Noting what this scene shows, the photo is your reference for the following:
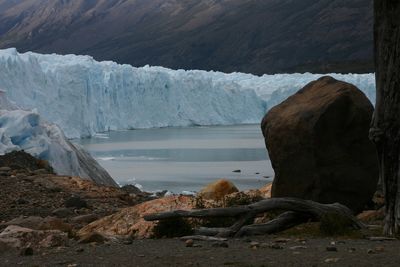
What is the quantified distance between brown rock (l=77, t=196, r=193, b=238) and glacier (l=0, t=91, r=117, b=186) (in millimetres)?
9742

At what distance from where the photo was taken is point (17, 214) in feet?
35.7

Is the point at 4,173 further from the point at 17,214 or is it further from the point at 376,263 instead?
the point at 376,263

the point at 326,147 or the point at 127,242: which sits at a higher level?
the point at 326,147

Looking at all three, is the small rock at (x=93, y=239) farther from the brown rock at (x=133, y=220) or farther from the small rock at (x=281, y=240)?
the small rock at (x=281, y=240)

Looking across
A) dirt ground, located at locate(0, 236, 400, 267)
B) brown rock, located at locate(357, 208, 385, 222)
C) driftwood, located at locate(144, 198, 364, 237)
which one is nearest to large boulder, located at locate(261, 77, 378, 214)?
brown rock, located at locate(357, 208, 385, 222)

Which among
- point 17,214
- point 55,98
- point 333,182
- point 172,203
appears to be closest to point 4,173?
point 17,214

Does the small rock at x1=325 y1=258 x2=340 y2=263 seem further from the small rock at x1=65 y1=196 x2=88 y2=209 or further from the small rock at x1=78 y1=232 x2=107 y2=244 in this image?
the small rock at x1=65 y1=196 x2=88 y2=209

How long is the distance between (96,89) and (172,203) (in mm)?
36245

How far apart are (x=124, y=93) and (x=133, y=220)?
39.5 metres

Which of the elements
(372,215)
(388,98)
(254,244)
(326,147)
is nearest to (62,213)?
(326,147)

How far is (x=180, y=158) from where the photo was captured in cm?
3114

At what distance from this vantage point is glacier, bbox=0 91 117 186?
18.6 m

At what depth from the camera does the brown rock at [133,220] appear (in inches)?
310

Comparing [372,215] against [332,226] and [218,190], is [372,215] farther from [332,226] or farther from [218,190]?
[218,190]
